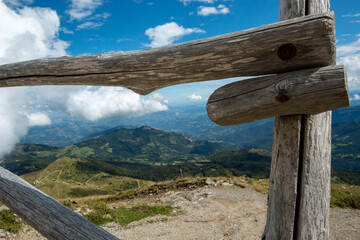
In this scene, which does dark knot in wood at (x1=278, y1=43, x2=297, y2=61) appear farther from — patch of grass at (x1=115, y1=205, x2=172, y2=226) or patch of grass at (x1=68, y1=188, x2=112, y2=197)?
patch of grass at (x1=68, y1=188, x2=112, y2=197)

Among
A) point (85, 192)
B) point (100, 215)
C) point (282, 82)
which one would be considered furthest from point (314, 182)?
point (85, 192)

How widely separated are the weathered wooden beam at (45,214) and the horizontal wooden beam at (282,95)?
2.05m

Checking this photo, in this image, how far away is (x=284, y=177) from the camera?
1.75m

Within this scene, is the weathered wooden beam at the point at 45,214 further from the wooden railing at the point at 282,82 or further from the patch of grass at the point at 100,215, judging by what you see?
the patch of grass at the point at 100,215

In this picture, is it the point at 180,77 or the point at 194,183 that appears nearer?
the point at 180,77

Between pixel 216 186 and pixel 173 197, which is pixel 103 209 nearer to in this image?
pixel 173 197

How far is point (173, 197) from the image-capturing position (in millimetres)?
13719

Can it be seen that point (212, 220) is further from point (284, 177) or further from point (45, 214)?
point (284, 177)

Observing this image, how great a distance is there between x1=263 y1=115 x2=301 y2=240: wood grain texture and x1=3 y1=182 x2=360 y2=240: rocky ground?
743 centimetres

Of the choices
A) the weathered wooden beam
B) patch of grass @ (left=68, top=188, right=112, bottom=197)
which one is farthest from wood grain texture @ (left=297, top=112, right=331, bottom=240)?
patch of grass @ (left=68, top=188, right=112, bottom=197)

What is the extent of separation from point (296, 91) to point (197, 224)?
9608mm

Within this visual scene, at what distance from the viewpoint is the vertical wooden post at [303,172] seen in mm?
1698

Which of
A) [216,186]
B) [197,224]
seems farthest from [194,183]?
[197,224]

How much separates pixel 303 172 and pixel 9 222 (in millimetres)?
11269
